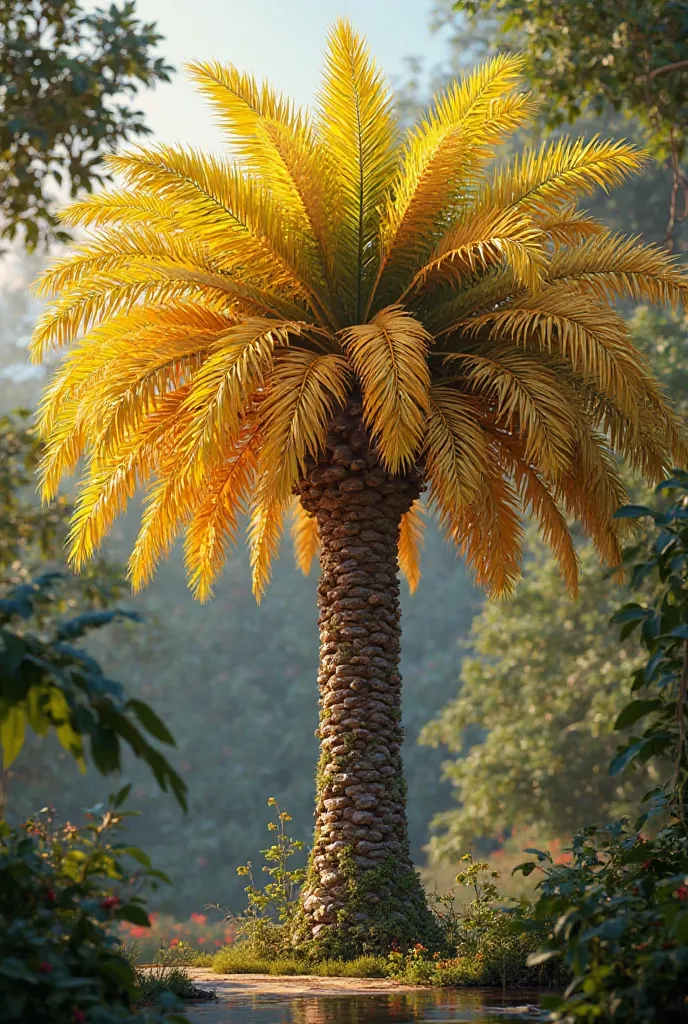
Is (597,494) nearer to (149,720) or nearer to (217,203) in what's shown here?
(217,203)

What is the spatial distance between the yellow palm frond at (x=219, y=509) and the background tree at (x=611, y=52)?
4.43m

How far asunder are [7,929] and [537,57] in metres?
10.2

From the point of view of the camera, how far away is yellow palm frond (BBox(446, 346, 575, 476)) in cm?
957

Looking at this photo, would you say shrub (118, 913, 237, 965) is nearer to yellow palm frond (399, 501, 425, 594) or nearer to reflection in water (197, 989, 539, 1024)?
yellow palm frond (399, 501, 425, 594)

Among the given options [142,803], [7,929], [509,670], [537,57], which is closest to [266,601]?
[142,803]

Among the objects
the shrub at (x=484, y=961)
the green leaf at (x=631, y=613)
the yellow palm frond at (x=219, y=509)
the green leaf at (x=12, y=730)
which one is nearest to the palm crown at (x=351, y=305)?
the yellow palm frond at (x=219, y=509)

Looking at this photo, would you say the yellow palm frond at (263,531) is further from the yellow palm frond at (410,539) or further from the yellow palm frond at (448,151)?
the yellow palm frond at (448,151)

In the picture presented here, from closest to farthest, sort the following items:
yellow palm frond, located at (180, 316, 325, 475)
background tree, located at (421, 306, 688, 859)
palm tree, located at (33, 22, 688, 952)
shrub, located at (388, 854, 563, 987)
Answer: shrub, located at (388, 854, 563, 987) → yellow palm frond, located at (180, 316, 325, 475) → palm tree, located at (33, 22, 688, 952) → background tree, located at (421, 306, 688, 859)

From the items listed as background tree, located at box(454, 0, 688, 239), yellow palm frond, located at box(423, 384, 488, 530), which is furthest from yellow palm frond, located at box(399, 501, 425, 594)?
background tree, located at box(454, 0, 688, 239)

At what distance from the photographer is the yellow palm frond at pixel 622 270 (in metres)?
10.4

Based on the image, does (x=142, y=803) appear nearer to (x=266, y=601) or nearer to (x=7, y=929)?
(x=266, y=601)

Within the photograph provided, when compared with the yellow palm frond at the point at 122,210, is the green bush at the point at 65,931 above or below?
below

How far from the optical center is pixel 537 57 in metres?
12.0

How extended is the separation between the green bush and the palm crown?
5.06 meters
